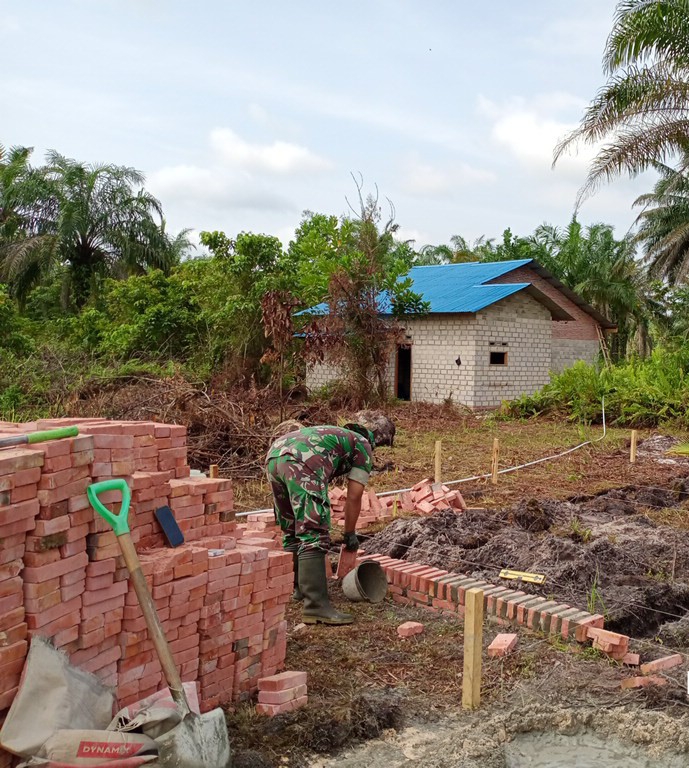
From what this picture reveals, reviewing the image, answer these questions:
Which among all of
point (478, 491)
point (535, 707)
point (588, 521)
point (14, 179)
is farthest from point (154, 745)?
point (14, 179)

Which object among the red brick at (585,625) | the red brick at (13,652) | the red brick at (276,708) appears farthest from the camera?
the red brick at (585,625)

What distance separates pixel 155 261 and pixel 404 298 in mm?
8687

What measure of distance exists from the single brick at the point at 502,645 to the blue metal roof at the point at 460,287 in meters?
14.6

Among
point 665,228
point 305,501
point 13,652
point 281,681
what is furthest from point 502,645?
point 665,228

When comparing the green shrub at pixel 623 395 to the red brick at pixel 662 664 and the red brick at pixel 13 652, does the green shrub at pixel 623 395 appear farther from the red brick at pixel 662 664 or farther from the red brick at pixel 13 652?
the red brick at pixel 13 652

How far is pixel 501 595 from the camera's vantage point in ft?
16.9

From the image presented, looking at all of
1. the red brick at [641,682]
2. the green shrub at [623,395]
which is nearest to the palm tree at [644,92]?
the green shrub at [623,395]

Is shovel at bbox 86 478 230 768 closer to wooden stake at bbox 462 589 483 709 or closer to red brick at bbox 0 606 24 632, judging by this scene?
red brick at bbox 0 606 24 632

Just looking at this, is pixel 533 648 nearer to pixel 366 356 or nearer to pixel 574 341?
pixel 366 356

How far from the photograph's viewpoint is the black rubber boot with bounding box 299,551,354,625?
5070 millimetres

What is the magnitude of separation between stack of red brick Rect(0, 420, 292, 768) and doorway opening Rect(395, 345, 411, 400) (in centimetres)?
1698

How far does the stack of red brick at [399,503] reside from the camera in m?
7.84

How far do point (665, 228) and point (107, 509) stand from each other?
103 feet

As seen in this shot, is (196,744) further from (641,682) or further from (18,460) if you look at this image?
(641,682)
